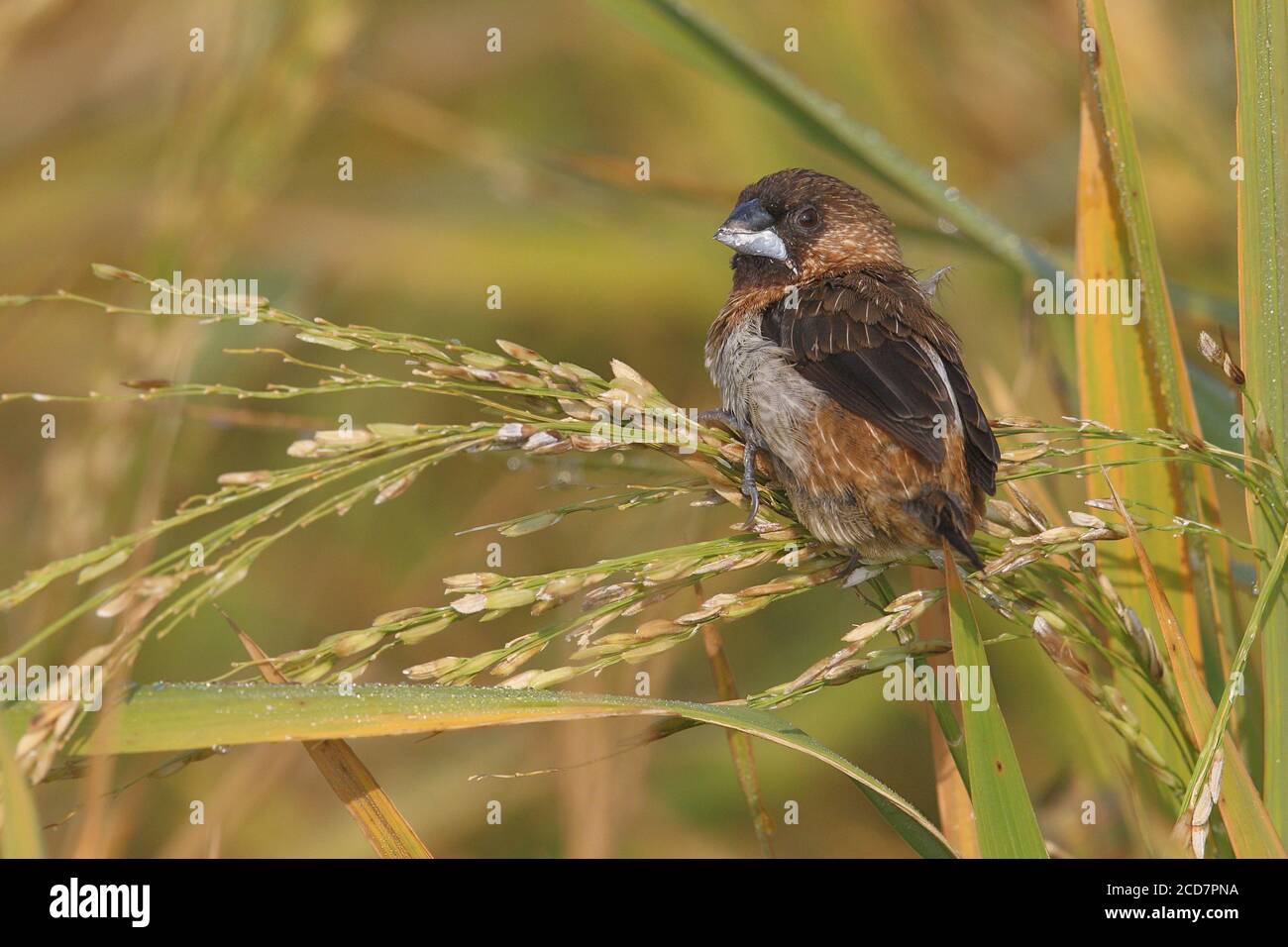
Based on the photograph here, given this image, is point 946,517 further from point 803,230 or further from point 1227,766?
point 803,230

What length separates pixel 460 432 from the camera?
66.6 inches

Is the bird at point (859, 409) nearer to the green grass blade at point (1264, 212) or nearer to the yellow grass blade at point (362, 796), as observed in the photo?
the green grass blade at point (1264, 212)

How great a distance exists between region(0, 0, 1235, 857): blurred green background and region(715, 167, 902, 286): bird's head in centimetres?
15

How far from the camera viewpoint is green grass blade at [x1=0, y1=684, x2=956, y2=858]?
4.88 feet

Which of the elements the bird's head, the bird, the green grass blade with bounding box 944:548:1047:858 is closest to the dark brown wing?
the bird

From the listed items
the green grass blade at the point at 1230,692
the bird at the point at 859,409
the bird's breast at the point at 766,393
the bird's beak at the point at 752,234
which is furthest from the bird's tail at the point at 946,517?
the bird's beak at the point at 752,234

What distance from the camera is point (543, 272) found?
12.0ft

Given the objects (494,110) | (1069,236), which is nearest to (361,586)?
(494,110)

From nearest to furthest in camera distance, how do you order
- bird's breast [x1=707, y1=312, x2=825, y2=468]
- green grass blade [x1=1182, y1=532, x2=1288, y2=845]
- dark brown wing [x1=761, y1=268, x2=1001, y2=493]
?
green grass blade [x1=1182, y1=532, x2=1288, y2=845] → dark brown wing [x1=761, y1=268, x2=1001, y2=493] → bird's breast [x1=707, y1=312, x2=825, y2=468]

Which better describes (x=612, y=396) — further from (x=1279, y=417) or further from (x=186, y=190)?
(x=1279, y=417)

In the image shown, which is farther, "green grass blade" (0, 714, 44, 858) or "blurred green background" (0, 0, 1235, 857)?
"blurred green background" (0, 0, 1235, 857)

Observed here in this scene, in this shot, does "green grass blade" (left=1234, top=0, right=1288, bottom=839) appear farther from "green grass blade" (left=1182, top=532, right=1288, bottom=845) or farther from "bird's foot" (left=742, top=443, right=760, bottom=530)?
"bird's foot" (left=742, top=443, right=760, bottom=530)

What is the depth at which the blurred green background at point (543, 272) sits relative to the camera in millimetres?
3389

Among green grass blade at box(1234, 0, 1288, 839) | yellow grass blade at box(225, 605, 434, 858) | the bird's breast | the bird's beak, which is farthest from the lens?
the bird's beak
